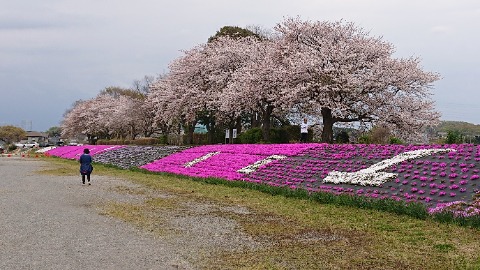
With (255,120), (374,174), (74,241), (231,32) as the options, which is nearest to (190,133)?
(255,120)

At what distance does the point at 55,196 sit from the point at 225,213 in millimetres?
6924

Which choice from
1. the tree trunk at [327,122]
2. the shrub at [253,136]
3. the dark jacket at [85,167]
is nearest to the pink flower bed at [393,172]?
the dark jacket at [85,167]

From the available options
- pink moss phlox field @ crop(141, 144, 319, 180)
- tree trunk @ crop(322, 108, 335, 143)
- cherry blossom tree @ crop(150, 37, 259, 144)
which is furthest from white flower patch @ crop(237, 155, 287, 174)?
cherry blossom tree @ crop(150, 37, 259, 144)

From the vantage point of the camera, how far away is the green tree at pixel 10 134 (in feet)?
421

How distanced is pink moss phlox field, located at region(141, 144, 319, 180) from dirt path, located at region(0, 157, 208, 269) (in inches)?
353

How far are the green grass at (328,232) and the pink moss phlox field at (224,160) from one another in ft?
20.6

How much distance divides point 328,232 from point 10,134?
136013mm

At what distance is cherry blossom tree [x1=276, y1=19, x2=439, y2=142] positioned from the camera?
27781mm

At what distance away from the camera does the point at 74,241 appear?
8.58 meters

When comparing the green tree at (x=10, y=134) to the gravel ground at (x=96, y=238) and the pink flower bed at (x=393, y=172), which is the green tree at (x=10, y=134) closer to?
the pink flower bed at (x=393, y=172)

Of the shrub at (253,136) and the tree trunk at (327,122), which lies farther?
the shrub at (253,136)

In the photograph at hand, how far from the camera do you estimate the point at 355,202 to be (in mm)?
12867

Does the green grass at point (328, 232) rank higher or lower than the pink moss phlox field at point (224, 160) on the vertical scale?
lower

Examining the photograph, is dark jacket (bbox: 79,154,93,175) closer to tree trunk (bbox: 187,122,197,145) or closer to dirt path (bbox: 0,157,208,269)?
dirt path (bbox: 0,157,208,269)
